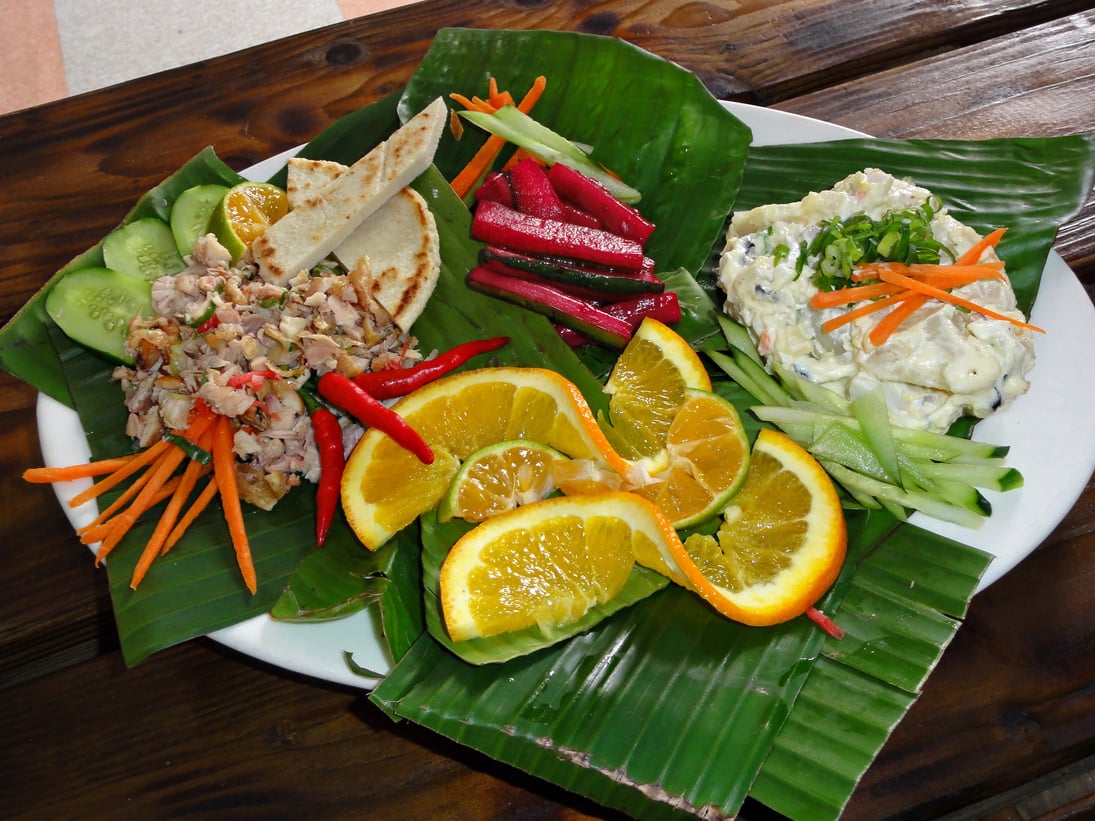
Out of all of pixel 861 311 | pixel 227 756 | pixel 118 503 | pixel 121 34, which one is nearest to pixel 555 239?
pixel 861 311

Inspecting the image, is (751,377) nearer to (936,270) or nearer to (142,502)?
(936,270)

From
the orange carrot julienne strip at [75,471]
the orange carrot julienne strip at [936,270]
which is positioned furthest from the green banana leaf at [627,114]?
the orange carrot julienne strip at [75,471]

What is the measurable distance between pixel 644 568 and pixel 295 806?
3.53ft

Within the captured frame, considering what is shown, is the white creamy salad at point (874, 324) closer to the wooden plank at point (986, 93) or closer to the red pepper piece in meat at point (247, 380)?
the wooden plank at point (986, 93)

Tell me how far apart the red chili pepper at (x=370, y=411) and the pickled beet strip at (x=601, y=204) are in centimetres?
98

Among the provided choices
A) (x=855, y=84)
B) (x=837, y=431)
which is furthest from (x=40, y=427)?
(x=855, y=84)

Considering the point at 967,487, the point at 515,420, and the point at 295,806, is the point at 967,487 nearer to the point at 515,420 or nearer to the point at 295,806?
the point at 515,420

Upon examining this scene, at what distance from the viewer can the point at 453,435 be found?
2.56m

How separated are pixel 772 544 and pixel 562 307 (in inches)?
38.4

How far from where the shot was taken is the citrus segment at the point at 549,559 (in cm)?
216

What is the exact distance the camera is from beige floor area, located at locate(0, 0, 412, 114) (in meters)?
6.38

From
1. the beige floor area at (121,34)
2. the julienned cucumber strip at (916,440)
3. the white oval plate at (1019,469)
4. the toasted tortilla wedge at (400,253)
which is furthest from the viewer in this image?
the beige floor area at (121,34)

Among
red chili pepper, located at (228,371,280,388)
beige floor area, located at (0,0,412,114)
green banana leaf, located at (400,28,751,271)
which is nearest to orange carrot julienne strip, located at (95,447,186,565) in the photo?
red chili pepper, located at (228,371,280,388)

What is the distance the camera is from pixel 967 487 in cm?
244
